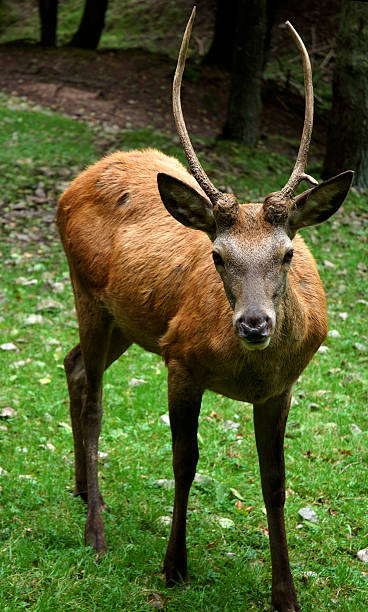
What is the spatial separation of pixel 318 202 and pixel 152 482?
241cm

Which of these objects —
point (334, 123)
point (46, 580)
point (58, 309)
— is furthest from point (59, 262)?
point (46, 580)

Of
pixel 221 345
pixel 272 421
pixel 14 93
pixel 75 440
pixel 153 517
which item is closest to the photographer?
pixel 221 345

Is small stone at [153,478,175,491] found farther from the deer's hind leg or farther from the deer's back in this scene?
the deer's back

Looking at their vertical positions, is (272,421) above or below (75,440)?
above

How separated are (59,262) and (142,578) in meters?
5.56

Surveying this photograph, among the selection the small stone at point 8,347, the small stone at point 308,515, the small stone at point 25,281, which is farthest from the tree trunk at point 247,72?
the small stone at point 308,515

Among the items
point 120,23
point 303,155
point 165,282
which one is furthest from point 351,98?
point 120,23

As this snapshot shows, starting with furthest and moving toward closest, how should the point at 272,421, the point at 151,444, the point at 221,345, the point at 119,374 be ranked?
1. the point at 119,374
2. the point at 151,444
3. the point at 272,421
4. the point at 221,345

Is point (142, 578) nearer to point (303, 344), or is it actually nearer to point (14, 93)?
point (303, 344)

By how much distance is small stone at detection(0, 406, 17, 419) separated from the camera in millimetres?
5796

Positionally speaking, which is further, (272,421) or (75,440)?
(75,440)

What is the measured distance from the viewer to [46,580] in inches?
154

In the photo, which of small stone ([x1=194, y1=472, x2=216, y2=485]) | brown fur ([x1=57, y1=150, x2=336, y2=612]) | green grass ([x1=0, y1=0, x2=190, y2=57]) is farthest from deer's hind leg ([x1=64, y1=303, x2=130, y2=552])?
green grass ([x1=0, y1=0, x2=190, y2=57])

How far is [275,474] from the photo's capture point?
13.6 feet
